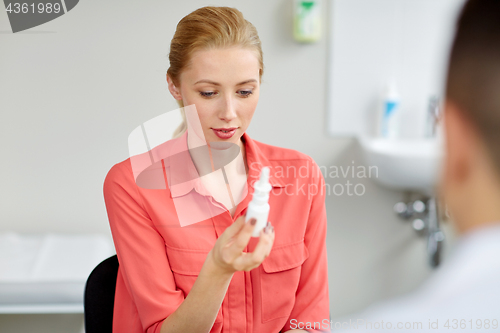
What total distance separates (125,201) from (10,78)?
3.23ft

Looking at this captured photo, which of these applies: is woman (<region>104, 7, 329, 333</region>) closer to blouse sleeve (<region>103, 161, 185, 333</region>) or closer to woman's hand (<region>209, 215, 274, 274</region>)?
blouse sleeve (<region>103, 161, 185, 333</region>)

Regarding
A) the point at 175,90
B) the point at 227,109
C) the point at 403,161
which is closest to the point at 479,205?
the point at 227,109

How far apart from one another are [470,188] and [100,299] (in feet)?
2.50

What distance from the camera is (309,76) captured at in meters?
1.63

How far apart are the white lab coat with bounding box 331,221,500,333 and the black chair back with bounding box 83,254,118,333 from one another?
2.23ft

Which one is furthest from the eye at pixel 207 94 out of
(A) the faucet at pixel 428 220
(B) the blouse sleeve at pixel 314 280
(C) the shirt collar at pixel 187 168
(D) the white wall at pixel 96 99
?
(A) the faucet at pixel 428 220

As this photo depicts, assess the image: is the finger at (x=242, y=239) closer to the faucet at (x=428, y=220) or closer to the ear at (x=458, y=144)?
the ear at (x=458, y=144)

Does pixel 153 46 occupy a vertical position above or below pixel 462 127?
below

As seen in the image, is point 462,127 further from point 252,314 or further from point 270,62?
point 270,62

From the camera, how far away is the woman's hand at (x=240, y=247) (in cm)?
60

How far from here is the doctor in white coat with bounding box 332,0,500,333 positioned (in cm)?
29

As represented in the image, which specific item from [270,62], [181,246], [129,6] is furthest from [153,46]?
[181,246]

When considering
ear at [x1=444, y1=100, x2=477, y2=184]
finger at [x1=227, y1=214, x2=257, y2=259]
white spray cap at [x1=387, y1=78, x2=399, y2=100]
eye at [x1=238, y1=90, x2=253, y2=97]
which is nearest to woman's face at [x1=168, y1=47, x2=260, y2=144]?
eye at [x1=238, y1=90, x2=253, y2=97]

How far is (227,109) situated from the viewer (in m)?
0.87
